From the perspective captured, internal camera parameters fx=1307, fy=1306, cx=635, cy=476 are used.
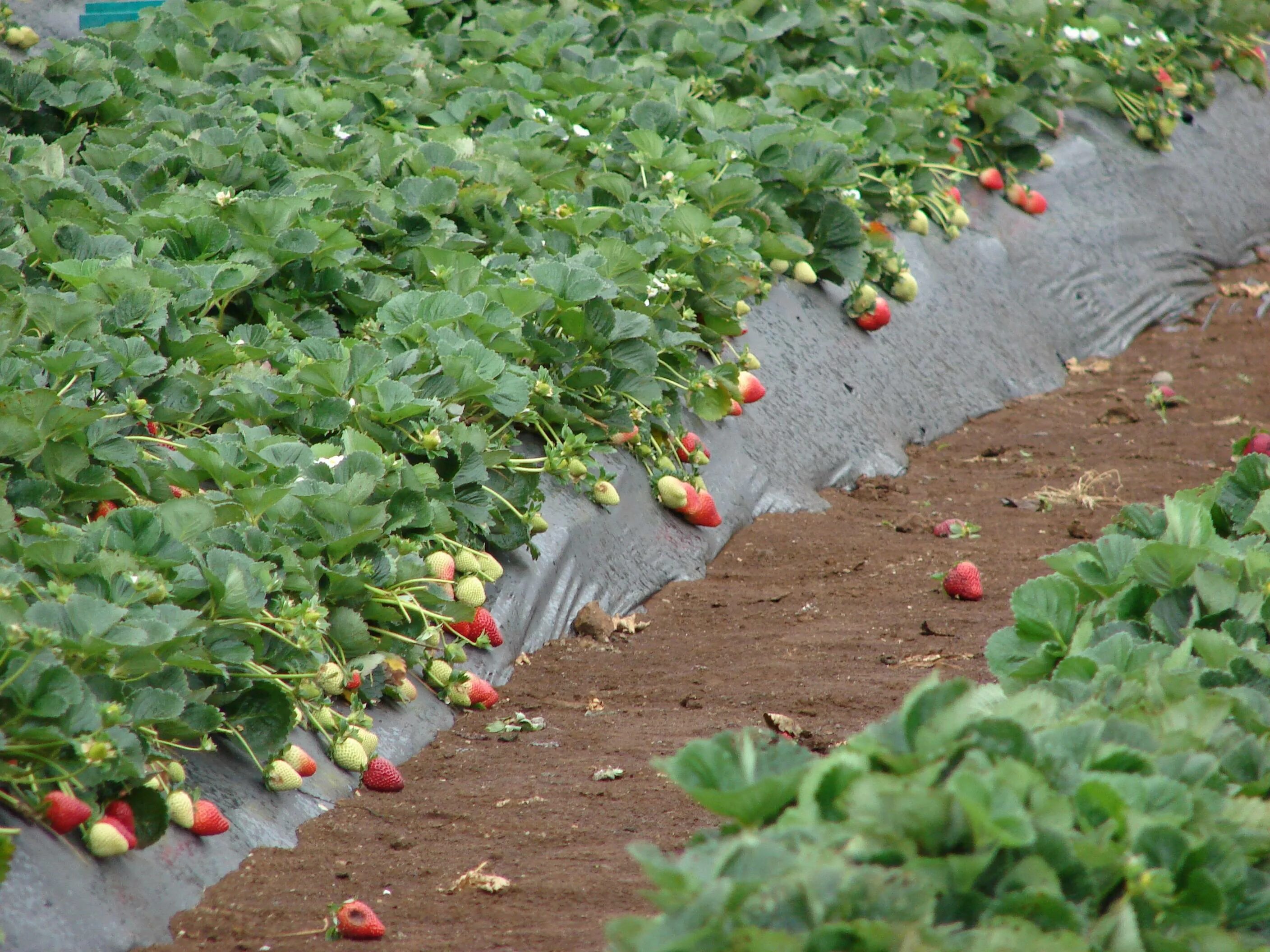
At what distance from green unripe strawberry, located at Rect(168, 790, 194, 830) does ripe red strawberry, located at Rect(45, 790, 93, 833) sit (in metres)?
0.17

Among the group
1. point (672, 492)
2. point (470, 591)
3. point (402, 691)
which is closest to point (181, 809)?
point (402, 691)

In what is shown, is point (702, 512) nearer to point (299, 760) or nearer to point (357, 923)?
point (299, 760)

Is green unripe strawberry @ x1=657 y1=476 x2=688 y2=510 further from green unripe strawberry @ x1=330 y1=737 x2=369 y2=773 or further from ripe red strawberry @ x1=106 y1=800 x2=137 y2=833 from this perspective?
ripe red strawberry @ x1=106 y1=800 x2=137 y2=833

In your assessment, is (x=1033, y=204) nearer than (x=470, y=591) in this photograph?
No

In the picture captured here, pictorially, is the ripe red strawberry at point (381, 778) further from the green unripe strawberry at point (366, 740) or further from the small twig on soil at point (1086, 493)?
the small twig on soil at point (1086, 493)

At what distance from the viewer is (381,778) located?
2287 mm

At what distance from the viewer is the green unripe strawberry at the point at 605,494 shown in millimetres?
3105

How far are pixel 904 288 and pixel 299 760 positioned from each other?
306 centimetres

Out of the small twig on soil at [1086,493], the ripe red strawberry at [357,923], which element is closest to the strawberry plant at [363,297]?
the ripe red strawberry at [357,923]

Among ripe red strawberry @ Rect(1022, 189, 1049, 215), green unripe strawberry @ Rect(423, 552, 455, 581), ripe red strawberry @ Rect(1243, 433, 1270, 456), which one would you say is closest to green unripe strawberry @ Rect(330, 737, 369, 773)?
green unripe strawberry @ Rect(423, 552, 455, 581)

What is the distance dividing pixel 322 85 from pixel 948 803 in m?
3.83

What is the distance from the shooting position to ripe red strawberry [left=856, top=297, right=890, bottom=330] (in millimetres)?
4366

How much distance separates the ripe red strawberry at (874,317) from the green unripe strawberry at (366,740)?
8.48 ft

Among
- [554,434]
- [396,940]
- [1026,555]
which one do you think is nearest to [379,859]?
[396,940]
